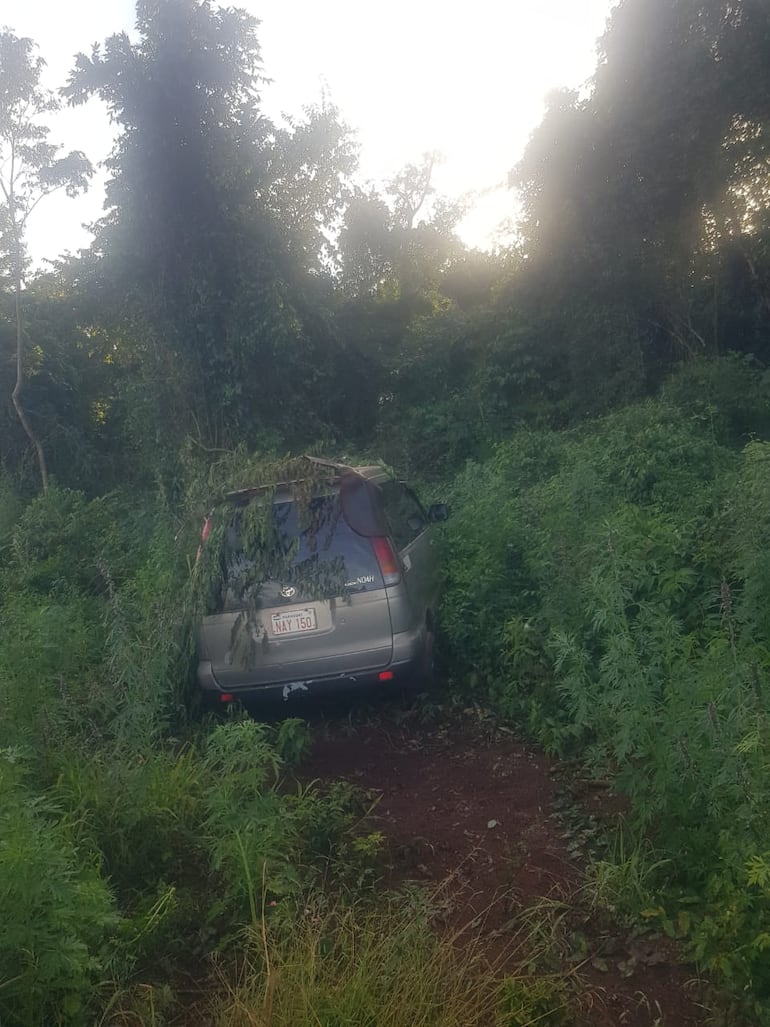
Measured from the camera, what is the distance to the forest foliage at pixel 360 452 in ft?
11.6

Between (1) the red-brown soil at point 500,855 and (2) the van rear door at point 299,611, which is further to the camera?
(2) the van rear door at point 299,611

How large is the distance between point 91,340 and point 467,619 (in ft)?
44.6

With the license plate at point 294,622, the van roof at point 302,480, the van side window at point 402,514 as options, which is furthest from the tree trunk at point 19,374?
the license plate at point 294,622

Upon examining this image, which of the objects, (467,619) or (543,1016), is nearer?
(543,1016)

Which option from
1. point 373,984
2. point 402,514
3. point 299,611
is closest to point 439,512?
point 402,514

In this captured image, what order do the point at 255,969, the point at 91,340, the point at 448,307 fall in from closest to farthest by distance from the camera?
the point at 255,969 < the point at 91,340 < the point at 448,307

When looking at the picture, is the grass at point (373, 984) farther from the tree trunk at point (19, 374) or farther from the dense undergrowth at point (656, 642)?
the tree trunk at point (19, 374)

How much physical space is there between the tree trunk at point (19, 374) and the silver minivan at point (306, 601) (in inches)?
396

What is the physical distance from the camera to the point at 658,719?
154 inches

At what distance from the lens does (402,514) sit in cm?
704

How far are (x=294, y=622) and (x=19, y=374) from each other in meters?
11.3

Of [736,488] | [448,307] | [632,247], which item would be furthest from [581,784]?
[448,307]

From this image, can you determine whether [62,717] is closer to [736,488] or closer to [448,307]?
[736,488]

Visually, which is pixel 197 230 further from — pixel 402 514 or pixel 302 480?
pixel 302 480
